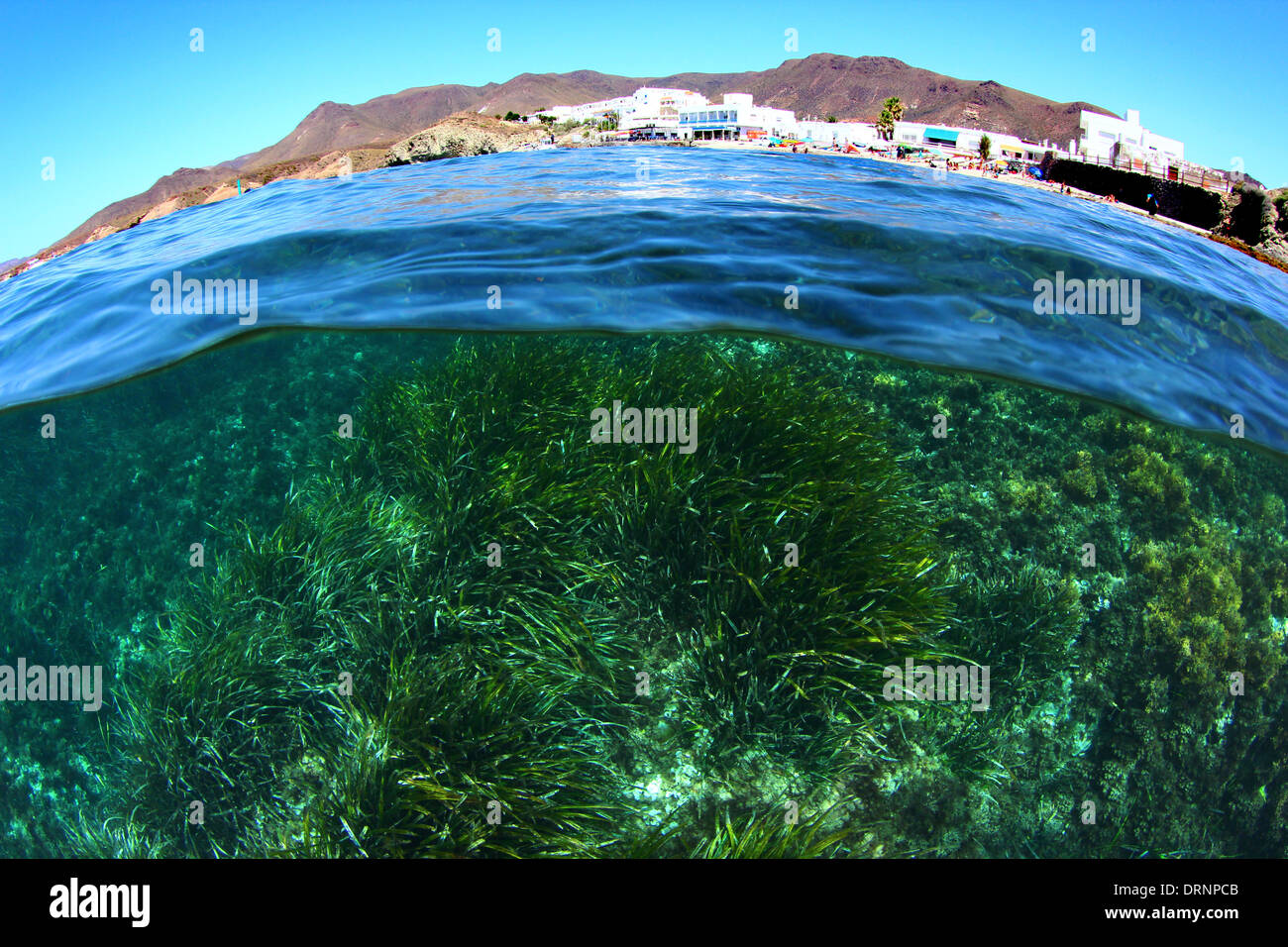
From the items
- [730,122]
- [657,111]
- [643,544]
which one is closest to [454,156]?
[643,544]

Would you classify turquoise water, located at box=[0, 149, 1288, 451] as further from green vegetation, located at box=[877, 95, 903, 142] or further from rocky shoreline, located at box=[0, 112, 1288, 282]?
green vegetation, located at box=[877, 95, 903, 142]

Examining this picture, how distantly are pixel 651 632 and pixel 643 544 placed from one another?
0.69m

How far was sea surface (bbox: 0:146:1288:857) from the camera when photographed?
4.09 metres

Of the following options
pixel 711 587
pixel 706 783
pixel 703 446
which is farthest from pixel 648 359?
pixel 706 783

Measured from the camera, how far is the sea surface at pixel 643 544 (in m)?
4.09

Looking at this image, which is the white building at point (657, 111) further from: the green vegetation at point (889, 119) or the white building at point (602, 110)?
the green vegetation at point (889, 119)

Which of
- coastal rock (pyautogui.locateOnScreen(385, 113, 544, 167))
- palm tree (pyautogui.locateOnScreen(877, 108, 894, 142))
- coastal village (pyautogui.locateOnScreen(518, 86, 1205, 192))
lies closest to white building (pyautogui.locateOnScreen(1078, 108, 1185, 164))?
coastal village (pyautogui.locateOnScreen(518, 86, 1205, 192))

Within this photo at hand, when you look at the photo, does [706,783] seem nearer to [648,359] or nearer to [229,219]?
[648,359]

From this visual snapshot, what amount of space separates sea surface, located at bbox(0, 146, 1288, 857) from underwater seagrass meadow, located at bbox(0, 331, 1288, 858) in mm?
33

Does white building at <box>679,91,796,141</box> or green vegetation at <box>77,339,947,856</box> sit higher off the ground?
white building at <box>679,91,796,141</box>

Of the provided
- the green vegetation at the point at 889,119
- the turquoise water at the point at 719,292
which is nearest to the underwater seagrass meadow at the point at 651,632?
the turquoise water at the point at 719,292

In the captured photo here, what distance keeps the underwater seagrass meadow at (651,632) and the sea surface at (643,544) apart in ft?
0.11

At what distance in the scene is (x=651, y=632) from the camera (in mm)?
4613

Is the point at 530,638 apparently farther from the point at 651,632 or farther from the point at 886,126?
the point at 886,126
